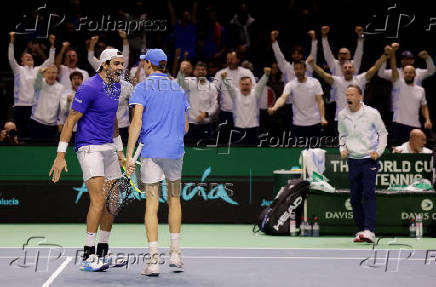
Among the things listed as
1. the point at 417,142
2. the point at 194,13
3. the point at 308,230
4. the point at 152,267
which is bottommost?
the point at 152,267

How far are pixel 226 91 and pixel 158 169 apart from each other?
21.7ft

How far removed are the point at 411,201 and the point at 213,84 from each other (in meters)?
4.23

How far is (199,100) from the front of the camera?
45.2 ft

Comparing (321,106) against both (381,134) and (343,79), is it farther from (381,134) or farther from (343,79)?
(381,134)

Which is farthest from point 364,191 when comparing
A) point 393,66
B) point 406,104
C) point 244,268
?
point 393,66

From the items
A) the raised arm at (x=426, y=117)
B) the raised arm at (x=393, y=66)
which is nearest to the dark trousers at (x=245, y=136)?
the raised arm at (x=393, y=66)

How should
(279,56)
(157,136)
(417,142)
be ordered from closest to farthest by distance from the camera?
1. (157,136)
2. (417,142)
3. (279,56)

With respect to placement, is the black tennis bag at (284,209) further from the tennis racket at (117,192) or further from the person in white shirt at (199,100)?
the tennis racket at (117,192)

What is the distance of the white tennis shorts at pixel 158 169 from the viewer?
7.55 metres

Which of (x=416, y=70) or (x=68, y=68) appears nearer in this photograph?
(x=68, y=68)

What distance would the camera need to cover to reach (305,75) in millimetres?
13945

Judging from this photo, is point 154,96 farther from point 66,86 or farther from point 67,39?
point 67,39

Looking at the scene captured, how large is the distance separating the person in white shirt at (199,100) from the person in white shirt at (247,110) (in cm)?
43

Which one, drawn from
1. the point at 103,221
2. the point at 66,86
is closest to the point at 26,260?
the point at 103,221
